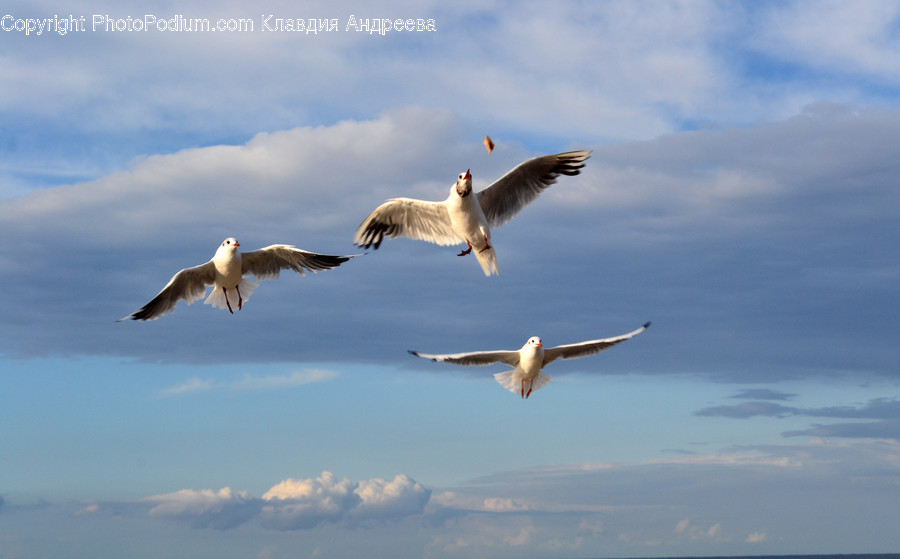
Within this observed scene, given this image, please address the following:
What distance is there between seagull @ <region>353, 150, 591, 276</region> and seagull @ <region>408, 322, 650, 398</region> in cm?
264

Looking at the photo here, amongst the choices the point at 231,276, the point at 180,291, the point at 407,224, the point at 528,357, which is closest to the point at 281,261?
the point at 231,276

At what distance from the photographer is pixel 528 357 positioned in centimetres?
2278

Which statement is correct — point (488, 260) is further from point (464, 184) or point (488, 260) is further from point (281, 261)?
point (281, 261)

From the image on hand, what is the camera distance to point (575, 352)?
23.3 meters

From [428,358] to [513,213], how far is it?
6.14 m

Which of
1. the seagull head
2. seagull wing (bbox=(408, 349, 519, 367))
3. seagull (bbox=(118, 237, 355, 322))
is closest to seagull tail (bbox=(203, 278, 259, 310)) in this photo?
seagull (bbox=(118, 237, 355, 322))

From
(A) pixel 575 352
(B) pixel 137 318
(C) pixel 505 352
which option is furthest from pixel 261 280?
(A) pixel 575 352

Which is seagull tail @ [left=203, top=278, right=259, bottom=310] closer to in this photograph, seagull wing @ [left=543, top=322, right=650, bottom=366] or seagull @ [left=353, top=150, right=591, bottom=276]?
seagull @ [left=353, top=150, right=591, bottom=276]

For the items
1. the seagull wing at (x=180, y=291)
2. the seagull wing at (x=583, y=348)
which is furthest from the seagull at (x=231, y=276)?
the seagull wing at (x=583, y=348)

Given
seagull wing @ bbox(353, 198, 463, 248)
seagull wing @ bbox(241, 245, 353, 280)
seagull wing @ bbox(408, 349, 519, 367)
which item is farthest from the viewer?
seagull wing @ bbox(353, 198, 463, 248)

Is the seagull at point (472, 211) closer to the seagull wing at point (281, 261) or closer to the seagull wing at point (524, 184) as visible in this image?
the seagull wing at point (524, 184)

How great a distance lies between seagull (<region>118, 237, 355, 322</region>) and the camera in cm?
2298

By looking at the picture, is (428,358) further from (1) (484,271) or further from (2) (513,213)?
(2) (513,213)

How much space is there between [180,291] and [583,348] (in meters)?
12.1
